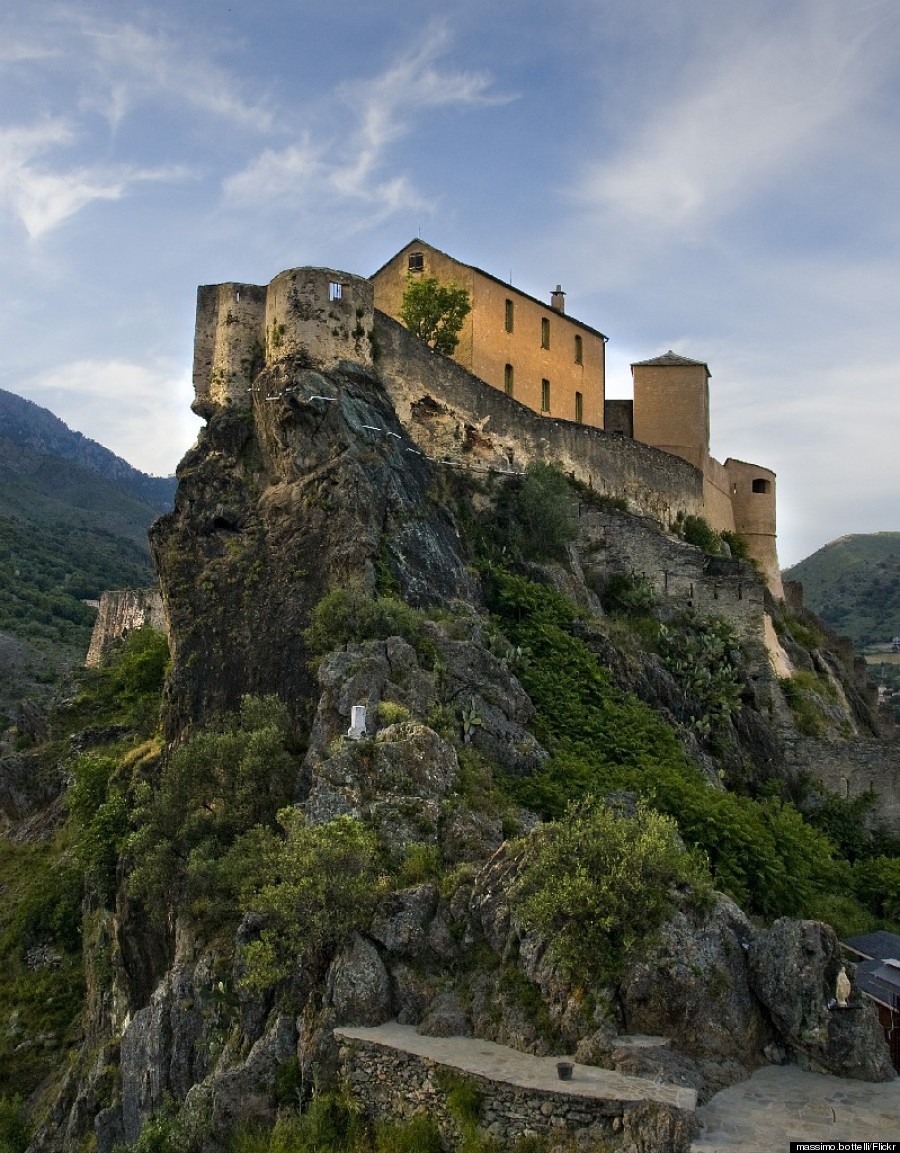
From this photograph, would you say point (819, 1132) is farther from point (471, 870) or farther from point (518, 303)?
point (518, 303)

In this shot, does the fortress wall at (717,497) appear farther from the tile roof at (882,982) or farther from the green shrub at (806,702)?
the tile roof at (882,982)

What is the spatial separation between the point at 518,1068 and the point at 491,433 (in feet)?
71.5

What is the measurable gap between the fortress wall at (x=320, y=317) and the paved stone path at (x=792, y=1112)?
66.5ft

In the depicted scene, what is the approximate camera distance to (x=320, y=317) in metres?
30.0

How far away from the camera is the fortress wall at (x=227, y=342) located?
31.2m

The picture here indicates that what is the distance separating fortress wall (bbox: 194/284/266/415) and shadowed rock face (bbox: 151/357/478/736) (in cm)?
112

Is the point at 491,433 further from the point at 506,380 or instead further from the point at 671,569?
the point at 671,569

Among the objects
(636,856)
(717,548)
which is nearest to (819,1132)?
(636,856)

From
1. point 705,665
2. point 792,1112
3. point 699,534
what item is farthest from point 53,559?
point 792,1112

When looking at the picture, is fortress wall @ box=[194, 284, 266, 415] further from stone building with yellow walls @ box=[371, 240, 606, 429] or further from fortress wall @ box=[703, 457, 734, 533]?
fortress wall @ box=[703, 457, 734, 533]

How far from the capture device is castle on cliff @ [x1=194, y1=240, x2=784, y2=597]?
30.4 meters

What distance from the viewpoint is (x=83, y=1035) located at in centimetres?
2622

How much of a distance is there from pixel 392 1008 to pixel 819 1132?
5544 millimetres

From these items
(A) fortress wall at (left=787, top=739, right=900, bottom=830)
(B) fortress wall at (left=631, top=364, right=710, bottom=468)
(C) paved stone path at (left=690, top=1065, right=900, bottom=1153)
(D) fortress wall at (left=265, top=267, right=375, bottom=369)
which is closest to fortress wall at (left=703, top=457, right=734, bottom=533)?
(B) fortress wall at (left=631, top=364, right=710, bottom=468)
